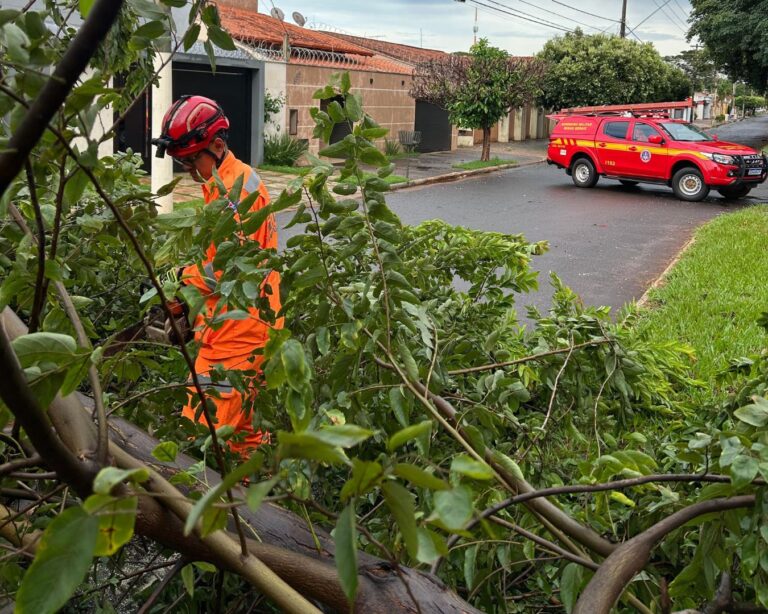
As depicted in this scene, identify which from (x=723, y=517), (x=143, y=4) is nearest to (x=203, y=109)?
(x=143, y=4)

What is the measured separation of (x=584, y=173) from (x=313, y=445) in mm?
22173

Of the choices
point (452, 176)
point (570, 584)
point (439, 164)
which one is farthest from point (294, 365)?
point (439, 164)

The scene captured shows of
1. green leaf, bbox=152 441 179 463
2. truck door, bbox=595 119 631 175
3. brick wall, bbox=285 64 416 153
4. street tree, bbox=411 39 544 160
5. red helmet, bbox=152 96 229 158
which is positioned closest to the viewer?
green leaf, bbox=152 441 179 463

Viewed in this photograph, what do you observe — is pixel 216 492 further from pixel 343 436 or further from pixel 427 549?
pixel 427 549

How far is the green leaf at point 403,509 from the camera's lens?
2.95 ft

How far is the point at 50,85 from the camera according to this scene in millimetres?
A: 809

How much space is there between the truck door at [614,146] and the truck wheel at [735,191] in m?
2.15

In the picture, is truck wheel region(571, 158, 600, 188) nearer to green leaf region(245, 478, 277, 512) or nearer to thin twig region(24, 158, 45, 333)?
thin twig region(24, 158, 45, 333)

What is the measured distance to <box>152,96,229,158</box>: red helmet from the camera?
12.5 ft

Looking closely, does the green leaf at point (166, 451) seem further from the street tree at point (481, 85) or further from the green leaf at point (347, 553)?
the street tree at point (481, 85)

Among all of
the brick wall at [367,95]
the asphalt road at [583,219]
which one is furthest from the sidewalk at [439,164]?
the brick wall at [367,95]

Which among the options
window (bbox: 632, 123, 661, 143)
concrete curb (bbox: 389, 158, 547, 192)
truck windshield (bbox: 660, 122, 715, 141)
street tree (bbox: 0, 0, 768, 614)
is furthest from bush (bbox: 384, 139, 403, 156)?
street tree (bbox: 0, 0, 768, 614)

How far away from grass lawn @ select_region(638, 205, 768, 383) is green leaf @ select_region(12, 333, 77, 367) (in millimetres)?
4141

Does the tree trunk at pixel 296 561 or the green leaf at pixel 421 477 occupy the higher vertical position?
the green leaf at pixel 421 477
